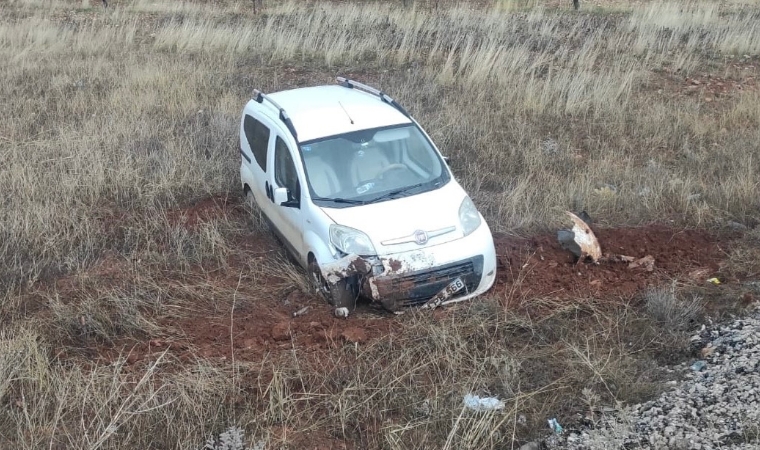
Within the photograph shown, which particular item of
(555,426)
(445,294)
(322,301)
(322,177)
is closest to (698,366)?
(555,426)

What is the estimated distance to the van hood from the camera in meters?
5.54

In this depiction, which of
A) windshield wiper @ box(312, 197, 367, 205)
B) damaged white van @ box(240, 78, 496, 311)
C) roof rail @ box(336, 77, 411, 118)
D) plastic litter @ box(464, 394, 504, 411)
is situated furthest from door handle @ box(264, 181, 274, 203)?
plastic litter @ box(464, 394, 504, 411)

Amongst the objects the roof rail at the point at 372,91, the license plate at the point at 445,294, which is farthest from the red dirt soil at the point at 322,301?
the roof rail at the point at 372,91

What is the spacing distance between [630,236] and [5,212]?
22.8 feet

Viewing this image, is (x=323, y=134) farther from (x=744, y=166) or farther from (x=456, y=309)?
(x=744, y=166)

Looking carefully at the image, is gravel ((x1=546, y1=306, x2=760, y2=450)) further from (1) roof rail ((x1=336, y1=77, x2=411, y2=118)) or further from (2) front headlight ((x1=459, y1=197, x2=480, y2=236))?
(1) roof rail ((x1=336, y1=77, x2=411, y2=118))

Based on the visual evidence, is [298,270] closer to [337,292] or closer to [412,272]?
[337,292]

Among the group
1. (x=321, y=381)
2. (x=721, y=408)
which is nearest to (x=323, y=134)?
(x=321, y=381)

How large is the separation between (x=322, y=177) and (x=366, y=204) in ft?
1.85

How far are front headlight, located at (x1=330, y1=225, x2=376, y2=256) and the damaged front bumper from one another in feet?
0.24

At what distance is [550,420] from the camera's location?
4355 millimetres

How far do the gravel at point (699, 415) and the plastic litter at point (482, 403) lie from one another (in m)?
0.41

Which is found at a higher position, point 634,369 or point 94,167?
point 634,369

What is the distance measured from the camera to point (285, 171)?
21.4 ft
